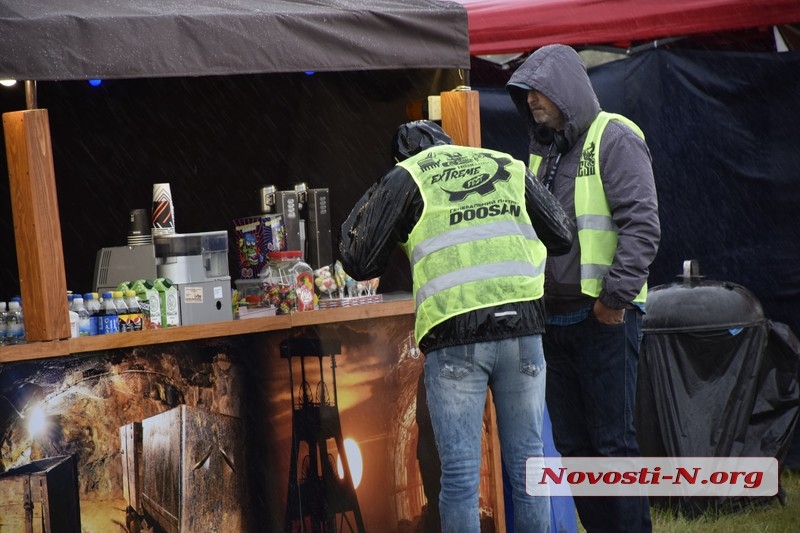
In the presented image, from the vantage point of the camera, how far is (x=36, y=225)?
3.64 metres

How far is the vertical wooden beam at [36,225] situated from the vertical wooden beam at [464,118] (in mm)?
1815

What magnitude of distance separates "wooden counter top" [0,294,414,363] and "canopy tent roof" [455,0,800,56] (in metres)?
2.03

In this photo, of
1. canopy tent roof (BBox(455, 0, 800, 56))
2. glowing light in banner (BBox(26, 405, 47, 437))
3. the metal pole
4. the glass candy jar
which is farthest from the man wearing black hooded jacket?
canopy tent roof (BBox(455, 0, 800, 56))

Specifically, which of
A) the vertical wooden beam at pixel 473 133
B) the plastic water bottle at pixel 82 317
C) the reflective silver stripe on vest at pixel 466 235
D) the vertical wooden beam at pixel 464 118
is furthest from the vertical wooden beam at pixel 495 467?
the plastic water bottle at pixel 82 317

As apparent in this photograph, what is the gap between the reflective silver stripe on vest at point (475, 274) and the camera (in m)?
3.44

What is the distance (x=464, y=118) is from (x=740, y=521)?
8.08 ft

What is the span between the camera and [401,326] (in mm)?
4641

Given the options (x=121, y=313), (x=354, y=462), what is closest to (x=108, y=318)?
(x=121, y=313)

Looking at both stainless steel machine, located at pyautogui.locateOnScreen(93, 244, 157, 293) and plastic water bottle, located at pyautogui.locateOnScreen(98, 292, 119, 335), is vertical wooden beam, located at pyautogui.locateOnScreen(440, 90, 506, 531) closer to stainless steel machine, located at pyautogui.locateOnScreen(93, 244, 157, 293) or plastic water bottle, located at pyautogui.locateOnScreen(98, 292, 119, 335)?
stainless steel machine, located at pyautogui.locateOnScreen(93, 244, 157, 293)

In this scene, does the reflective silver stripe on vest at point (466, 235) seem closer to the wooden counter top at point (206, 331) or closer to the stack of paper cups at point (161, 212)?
the wooden counter top at point (206, 331)

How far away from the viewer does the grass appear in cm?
512

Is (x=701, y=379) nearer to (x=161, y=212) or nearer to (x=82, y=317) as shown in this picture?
(x=161, y=212)

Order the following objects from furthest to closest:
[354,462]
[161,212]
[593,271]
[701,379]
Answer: [701,379]
[354,462]
[161,212]
[593,271]

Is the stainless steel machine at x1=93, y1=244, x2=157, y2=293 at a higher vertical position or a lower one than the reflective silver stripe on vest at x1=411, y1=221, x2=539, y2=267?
lower
